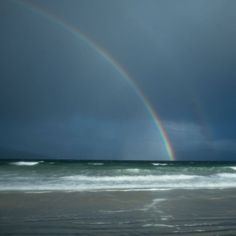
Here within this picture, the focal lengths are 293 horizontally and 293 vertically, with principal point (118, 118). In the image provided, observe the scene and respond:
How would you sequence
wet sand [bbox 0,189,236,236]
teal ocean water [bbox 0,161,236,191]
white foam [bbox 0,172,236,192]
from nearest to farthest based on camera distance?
wet sand [bbox 0,189,236,236] → white foam [bbox 0,172,236,192] → teal ocean water [bbox 0,161,236,191]

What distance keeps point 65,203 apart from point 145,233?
5490 millimetres

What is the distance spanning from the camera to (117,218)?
8.69 metres

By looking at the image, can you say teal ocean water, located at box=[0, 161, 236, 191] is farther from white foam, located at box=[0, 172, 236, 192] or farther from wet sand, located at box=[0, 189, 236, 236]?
wet sand, located at box=[0, 189, 236, 236]

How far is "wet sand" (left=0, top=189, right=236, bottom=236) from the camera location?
7188 mm

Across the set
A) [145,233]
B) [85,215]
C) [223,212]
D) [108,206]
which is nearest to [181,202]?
[223,212]

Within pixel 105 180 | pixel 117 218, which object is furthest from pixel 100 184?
pixel 117 218

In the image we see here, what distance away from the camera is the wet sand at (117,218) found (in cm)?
719

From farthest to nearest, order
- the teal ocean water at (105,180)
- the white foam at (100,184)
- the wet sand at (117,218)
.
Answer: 1. the teal ocean water at (105,180)
2. the white foam at (100,184)
3. the wet sand at (117,218)

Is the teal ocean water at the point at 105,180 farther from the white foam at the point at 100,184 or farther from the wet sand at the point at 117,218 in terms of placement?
the wet sand at the point at 117,218

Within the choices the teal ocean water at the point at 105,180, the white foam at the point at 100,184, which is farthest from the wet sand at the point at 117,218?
the teal ocean water at the point at 105,180

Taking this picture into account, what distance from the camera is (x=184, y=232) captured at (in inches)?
280

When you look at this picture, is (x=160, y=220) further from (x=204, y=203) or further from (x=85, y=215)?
(x=204, y=203)

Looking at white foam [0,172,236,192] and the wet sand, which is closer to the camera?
the wet sand

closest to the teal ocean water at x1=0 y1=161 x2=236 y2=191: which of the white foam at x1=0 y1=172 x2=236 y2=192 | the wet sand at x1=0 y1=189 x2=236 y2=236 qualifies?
the white foam at x1=0 y1=172 x2=236 y2=192
